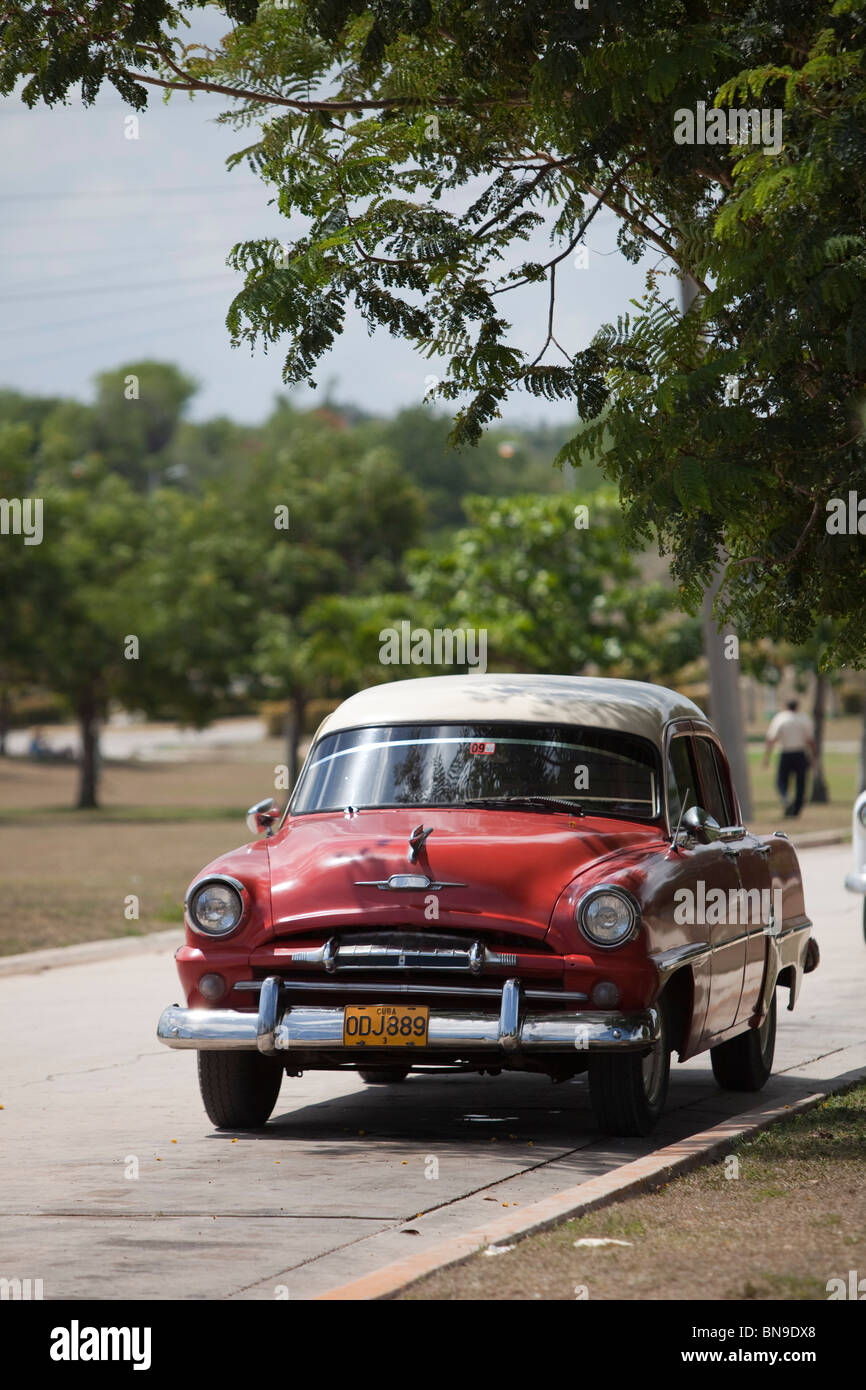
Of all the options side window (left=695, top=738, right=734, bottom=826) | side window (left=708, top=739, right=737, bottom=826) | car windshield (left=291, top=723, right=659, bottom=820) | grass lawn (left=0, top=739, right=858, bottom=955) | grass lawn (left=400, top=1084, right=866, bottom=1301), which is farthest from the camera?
grass lawn (left=0, top=739, right=858, bottom=955)

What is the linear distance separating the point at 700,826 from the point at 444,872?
1.24 m

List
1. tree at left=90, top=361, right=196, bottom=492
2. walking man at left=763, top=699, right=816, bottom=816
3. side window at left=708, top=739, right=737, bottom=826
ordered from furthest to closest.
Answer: tree at left=90, top=361, right=196, bottom=492 < walking man at left=763, top=699, right=816, bottom=816 < side window at left=708, top=739, right=737, bottom=826

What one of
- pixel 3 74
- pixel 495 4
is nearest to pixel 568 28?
pixel 495 4

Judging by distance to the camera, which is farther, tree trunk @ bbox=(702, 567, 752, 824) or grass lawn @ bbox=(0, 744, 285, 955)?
tree trunk @ bbox=(702, 567, 752, 824)

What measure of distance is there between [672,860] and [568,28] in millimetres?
3314

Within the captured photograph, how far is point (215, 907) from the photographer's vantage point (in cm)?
766

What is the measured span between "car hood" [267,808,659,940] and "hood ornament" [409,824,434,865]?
2 cm

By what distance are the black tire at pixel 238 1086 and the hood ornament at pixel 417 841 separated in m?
1.07

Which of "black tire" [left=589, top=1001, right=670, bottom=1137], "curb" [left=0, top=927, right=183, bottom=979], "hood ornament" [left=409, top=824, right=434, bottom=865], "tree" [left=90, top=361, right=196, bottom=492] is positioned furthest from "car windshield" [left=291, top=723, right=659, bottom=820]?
"tree" [left=90, top=361, right=196, bottom=492]

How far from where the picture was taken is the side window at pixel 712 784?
913cm

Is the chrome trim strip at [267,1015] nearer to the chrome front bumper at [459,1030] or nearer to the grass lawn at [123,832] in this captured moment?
the chrome front bumper at [459,1030]

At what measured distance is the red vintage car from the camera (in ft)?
23.6

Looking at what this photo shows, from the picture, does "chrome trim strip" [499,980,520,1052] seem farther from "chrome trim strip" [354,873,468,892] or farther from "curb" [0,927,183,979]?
"curb" [0,927,183,979]
